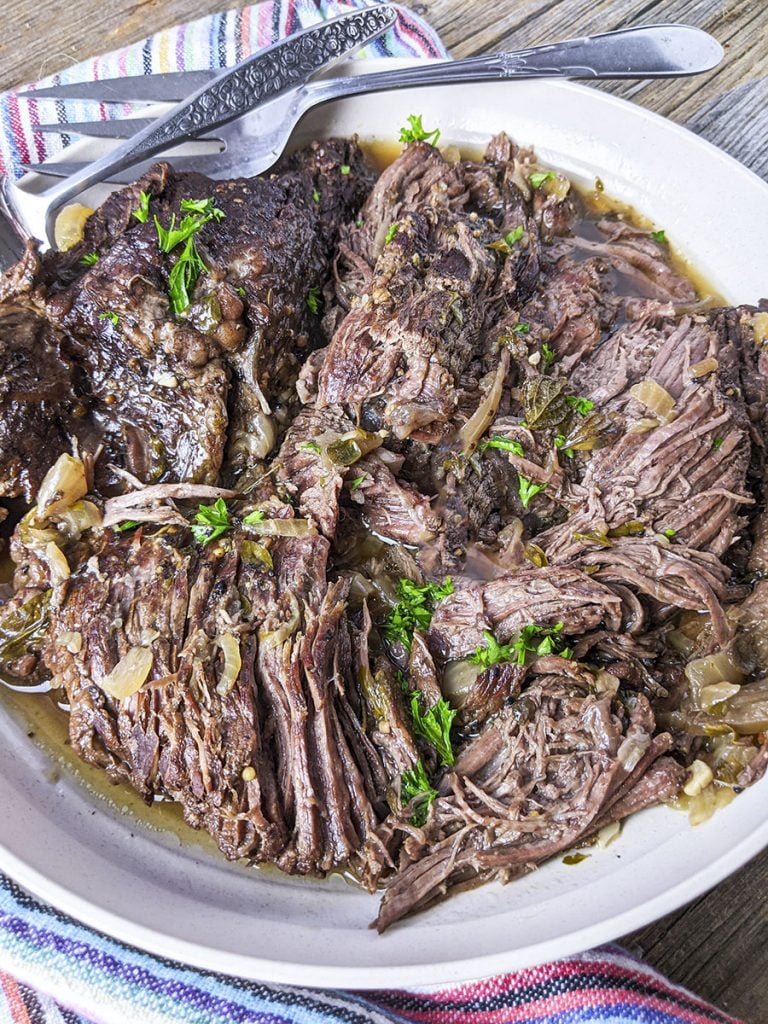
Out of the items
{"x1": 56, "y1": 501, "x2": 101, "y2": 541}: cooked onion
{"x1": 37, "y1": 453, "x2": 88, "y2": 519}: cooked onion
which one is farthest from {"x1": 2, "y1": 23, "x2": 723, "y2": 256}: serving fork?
{"x1": 56, "y1": 501, "x2": 101, "y2": 541}: cooked onion

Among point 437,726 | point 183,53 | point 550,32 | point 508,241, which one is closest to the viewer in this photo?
point 437,726

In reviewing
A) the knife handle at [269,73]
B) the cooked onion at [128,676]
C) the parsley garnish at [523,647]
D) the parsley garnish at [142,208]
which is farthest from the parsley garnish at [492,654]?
the knife handle at [269,73]

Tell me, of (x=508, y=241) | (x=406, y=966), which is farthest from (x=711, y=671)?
(x=508, y=241)

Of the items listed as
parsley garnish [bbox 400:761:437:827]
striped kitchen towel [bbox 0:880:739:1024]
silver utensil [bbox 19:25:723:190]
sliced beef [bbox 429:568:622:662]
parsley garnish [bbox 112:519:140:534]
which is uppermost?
silver utensil [bbox 19:25:723:190]

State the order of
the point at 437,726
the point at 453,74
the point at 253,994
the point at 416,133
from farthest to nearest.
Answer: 1. the point at 416,133
2. the point at 453,74
3. the point at 437,726
4. the point at 253,994

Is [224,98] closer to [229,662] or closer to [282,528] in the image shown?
[282,528]

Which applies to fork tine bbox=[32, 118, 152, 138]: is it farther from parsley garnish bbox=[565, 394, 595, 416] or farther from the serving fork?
parsley garnish bbox=[565, 394, 595, 416]

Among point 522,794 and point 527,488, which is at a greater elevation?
point 527,488

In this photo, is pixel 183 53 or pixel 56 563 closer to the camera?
pixel 56 563
